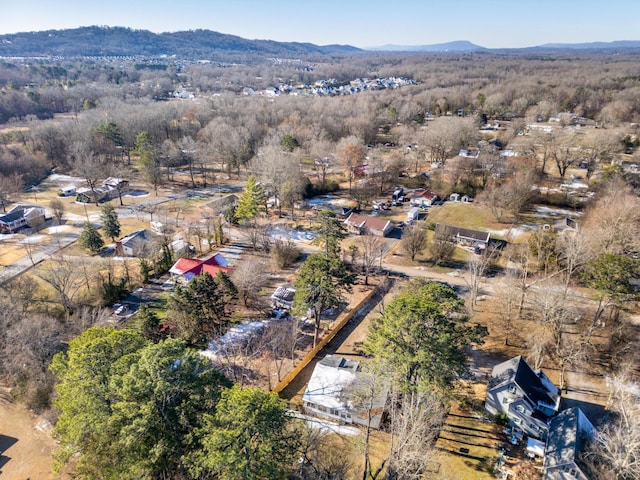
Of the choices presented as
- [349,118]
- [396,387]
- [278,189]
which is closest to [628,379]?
[396,387]

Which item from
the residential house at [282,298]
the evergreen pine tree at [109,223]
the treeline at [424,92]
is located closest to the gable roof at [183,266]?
the residential house at [282,298]

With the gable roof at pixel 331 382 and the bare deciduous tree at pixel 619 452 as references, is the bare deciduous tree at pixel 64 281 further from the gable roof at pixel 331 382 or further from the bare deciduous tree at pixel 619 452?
the bare deciduous tree at pixel 619 452

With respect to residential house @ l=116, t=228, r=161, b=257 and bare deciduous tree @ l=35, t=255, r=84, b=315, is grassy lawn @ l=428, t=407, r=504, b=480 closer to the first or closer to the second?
bare deciduous tree @ l=35, t=255, r=84, b=315

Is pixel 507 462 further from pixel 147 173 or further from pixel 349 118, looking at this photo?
pixel 349 118

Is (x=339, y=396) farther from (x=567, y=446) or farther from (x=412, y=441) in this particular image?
(x=567, y=446)

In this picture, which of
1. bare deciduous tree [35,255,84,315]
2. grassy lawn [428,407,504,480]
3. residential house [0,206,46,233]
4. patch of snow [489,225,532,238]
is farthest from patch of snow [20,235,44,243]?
patch of snow [489,225,532,238]
